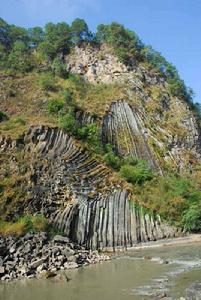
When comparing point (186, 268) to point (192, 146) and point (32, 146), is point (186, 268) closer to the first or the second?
point (32, 146)

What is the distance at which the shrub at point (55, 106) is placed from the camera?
146ft

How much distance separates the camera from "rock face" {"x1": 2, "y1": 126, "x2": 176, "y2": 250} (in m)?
31.8

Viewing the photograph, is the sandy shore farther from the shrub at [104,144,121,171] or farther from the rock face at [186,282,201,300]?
the rock face at [186,282,201,300]

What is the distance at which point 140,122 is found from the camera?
49.2 meters

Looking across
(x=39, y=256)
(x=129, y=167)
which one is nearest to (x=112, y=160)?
(x=129, y=167)

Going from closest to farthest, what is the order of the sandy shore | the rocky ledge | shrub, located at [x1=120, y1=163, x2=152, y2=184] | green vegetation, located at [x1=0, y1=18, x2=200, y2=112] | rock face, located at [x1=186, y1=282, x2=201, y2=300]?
rock face, located at [x1=186, y1=282, x2=201, y2=300] < the rocky ledge < the sandy shore < shrub, located at [x1=120, y1=163, x2=152, y2=184] < green vegetation, located at [x1=0, y1=18, x2=200, y2=112]

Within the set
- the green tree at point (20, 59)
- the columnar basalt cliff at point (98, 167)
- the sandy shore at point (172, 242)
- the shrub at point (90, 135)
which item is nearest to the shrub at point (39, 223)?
the columnar basalt cliff at point (98, 167)

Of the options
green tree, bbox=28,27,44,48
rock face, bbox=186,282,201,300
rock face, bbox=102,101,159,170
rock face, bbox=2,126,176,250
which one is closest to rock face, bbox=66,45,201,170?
rock face, bbox=102,101,159,170

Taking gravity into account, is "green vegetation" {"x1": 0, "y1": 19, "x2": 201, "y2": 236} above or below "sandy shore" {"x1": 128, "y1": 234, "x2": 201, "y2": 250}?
above

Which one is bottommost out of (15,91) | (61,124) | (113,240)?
(113,240)

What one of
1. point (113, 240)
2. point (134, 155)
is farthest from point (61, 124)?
point (113, 240)

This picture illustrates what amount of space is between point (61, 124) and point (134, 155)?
973 cm

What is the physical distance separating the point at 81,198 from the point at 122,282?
617 inches

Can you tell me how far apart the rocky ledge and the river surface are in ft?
3.61
